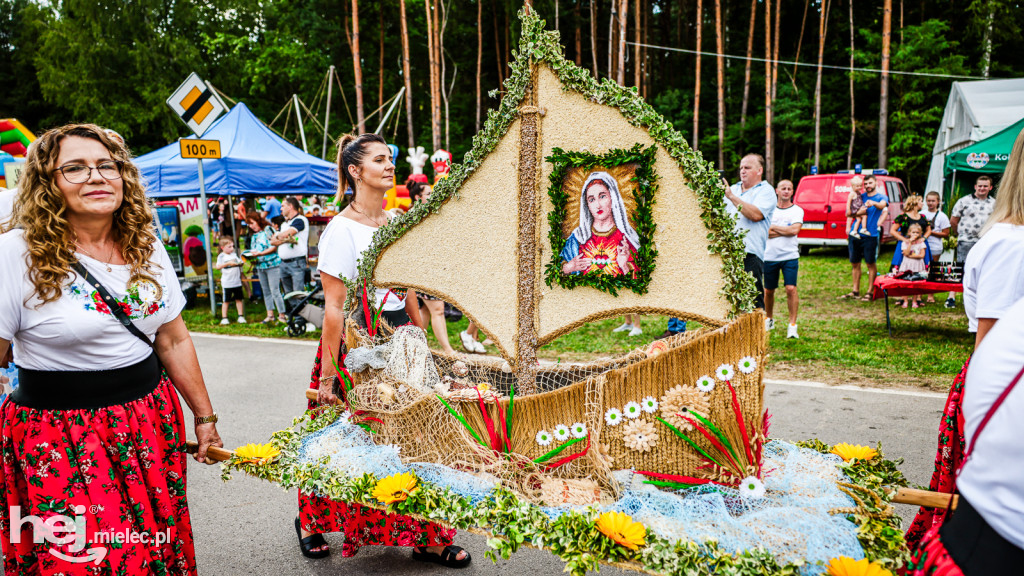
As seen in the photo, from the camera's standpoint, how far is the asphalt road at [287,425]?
10.1 ft

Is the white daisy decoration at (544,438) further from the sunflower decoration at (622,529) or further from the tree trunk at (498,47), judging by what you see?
the tree trunk at (498,47)

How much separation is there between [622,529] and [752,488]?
1.52ft

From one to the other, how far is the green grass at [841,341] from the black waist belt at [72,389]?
15.4 feet

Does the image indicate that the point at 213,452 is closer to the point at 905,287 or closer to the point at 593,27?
the point at 905,287

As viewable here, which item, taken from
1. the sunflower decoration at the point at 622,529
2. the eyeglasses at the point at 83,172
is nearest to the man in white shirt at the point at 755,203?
the sunflower decoration at the point at 622,529

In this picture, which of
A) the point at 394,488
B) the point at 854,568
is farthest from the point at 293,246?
the point at 854,568

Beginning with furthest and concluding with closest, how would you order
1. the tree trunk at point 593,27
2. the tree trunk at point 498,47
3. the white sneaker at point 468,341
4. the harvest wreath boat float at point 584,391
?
the tree trunk at point 498,47
the tree trunk at point 593,27
the white sneaker at point 468,341
the harvest wreath boat float at point 584,391

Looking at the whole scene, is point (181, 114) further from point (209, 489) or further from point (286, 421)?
point (209, 489)

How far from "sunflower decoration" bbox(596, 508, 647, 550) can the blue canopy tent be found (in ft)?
29.3

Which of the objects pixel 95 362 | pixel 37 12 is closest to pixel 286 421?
pixel 95 362

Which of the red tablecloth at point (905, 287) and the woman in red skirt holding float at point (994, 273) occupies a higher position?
the woman in red skirt holding float at point (994, 273)

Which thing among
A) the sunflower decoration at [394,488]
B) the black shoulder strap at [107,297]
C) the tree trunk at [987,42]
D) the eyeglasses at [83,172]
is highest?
the tree trunk at [987,42]

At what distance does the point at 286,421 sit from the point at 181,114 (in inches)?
210

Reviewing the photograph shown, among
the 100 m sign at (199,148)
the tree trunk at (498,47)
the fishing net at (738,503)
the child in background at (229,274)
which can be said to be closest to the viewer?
the fishing net at (738,503)
